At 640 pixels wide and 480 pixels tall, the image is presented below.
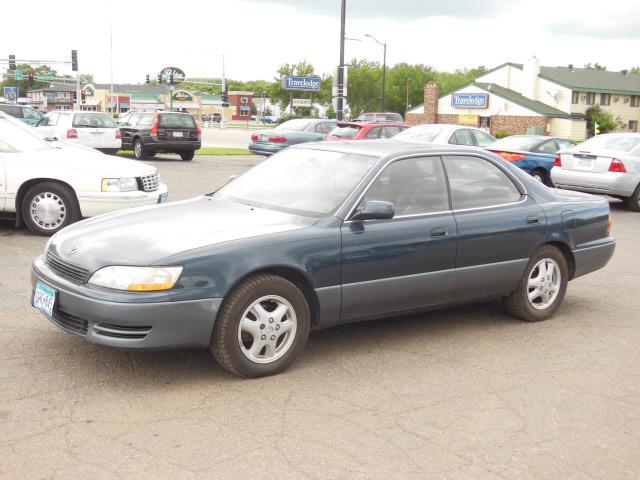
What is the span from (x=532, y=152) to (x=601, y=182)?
2237 mm

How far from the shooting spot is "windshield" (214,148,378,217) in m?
5.29

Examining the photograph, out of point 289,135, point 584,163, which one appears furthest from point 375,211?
point 289,135

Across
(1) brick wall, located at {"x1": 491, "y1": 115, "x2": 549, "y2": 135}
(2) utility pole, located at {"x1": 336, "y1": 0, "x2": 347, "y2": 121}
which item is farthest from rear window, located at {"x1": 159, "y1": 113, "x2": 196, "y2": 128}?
(1) brick wall, located at {"x1": 491, "y1": 115, "x2": 549, "y2": 135}

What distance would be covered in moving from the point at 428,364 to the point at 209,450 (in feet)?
6.32

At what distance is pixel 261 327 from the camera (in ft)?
15.3

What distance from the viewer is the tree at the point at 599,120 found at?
60625mm

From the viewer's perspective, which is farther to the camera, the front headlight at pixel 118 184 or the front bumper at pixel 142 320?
the front headlight at pixel 118 184

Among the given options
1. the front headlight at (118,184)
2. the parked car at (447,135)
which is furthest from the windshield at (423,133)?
the front headlight at (118,184)

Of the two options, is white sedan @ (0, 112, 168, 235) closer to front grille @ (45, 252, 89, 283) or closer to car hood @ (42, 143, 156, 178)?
car hood @ (42, 143, 156, 178)

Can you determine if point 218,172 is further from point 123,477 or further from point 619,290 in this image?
point 123,477

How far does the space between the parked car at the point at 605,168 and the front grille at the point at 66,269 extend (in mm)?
11838

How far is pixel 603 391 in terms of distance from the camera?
4.71 m

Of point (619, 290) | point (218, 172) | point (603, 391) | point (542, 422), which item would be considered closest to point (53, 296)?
point (542, 422)

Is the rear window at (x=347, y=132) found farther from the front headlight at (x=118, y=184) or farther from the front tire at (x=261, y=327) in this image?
the front tire at (x=261, y=327)
